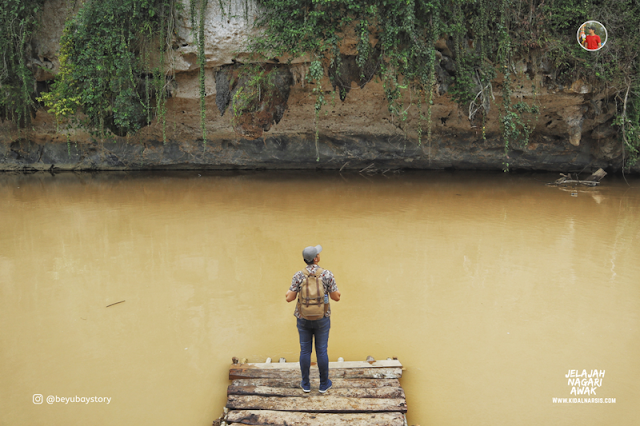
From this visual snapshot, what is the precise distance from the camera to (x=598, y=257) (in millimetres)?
6438

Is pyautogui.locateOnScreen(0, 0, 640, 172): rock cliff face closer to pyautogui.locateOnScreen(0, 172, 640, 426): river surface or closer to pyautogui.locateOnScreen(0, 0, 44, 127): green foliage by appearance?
pyautogui.locateOnScreen(0, 0, 44, 127): green foliage

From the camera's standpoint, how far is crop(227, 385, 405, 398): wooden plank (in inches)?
134

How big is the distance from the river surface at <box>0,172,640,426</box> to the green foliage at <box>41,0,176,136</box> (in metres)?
2.51

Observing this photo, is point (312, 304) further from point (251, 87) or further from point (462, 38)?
point (462, 38)

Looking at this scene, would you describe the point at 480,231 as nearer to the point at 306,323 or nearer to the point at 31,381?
the point at 306,323

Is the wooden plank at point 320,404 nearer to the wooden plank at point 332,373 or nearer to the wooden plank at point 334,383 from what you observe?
the wooden plank at point 334,383

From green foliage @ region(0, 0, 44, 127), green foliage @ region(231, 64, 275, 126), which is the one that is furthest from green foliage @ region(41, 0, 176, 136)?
green foliage @ region(231, 64, 275, 126)

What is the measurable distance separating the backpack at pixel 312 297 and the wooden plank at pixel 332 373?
0.72 m

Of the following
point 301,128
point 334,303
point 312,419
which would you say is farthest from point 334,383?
point 301,128

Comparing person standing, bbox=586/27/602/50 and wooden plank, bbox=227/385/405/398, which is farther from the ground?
person standing, bbox=586/27/602/50

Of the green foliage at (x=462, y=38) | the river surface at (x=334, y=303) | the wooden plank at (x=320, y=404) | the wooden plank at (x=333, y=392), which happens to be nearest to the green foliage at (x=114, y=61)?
the green foliage at (x=462, y=38)

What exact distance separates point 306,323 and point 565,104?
33.4ft

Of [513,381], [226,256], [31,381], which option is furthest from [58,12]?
[513,381]

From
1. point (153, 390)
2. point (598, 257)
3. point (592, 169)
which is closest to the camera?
point (153, 390)
